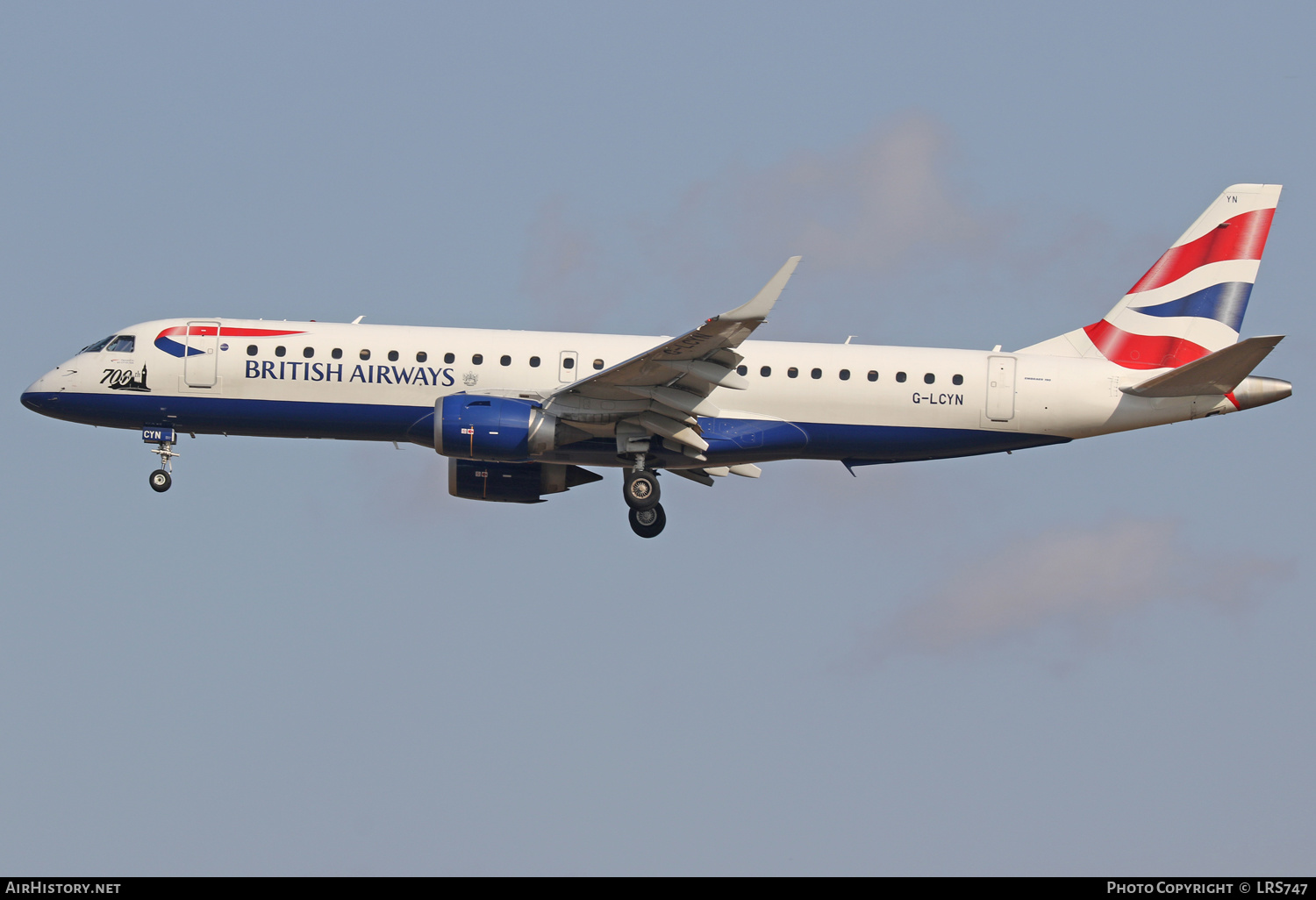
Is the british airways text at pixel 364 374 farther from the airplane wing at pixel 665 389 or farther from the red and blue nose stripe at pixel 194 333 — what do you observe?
the airplane wing at pixel 665 389

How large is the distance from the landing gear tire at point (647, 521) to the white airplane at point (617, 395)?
43mm

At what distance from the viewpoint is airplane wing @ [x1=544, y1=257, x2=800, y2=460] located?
37.4 meters

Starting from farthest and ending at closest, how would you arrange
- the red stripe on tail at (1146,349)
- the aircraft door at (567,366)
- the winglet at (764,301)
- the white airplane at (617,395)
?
1. the red stripe on tail at (1146,349)
2. the aircraft door at (567,366)
3. the white airplane at (617,395)
4. the winglet at (764,301)

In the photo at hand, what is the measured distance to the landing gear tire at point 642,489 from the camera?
40.9m

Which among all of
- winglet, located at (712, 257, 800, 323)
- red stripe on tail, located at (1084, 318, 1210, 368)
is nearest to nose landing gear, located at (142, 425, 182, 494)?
winglet, located at (712, 257, 800, 323)

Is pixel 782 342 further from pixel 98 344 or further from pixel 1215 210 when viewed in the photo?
pixel 98 344

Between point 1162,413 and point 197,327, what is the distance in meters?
23.4

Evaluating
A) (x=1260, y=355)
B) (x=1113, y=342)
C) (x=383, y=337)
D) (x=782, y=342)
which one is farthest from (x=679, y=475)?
(x=1260, y=355)

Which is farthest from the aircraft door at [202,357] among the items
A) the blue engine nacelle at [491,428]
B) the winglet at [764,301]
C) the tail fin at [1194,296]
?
the tail fin at [1194,296]

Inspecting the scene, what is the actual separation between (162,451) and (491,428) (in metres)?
9.02

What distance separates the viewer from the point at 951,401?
40.6 m

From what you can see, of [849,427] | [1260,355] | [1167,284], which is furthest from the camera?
[1167,284]

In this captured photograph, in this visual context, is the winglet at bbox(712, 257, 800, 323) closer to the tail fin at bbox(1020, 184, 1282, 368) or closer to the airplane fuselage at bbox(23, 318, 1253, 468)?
the airplane fuselage at bbox(23, 318, 1253, 468)

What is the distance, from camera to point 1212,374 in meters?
38.9
